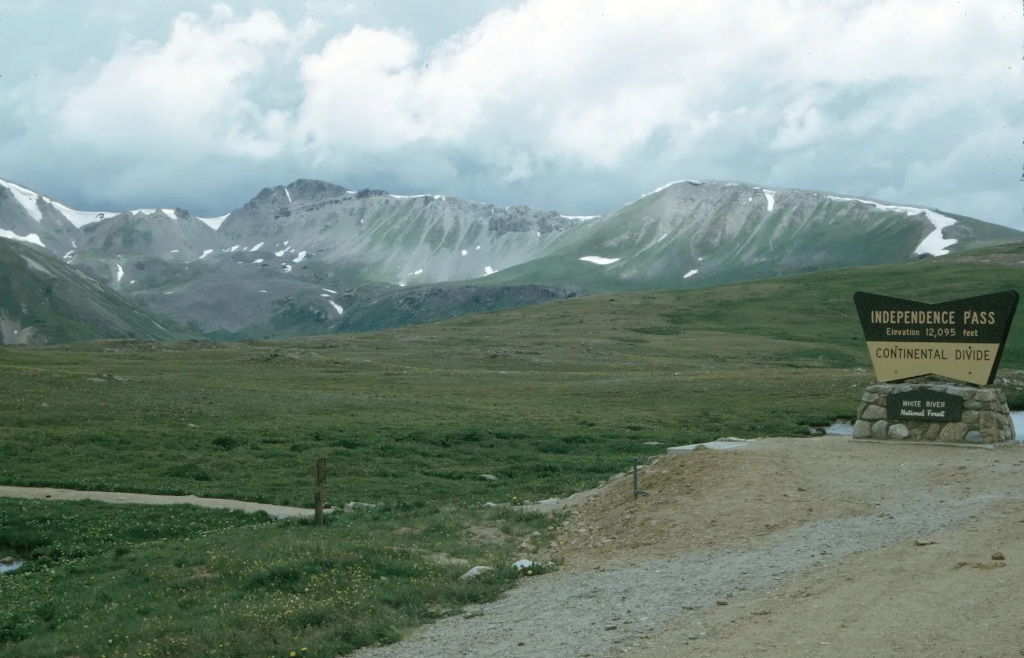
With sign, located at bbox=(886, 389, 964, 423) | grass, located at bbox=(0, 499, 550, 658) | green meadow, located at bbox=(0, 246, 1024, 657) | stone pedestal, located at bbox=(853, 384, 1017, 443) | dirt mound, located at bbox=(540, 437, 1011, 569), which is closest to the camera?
grass, located at bbox=(0, 499, 550, 658)

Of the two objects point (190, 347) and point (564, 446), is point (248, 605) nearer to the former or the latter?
point (564, 446)

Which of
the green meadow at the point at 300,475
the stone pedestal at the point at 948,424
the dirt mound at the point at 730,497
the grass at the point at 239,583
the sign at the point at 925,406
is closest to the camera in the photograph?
the grass at the point at 239,583

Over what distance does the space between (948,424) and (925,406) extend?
905 millimetres

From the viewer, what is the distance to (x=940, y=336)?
34500 millimetres

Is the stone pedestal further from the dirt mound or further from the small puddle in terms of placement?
the small puddle

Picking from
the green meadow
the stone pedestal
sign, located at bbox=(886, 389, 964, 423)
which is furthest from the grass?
sign, located at bbox=(886, 389, 964, 423)

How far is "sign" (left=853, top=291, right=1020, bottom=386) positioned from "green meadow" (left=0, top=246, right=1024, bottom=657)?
10.4 metres

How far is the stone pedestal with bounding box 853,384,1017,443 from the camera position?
105 feet

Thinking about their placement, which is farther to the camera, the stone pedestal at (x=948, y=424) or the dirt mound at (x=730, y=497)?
the stone pedestal at (x=948, y=424)

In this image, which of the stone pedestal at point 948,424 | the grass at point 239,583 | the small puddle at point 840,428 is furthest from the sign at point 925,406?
the small puddle at point 840,428

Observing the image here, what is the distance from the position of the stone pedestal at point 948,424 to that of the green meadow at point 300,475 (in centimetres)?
915

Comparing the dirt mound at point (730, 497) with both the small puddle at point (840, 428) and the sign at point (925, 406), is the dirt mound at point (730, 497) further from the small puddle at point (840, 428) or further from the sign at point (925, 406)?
the small puddle at point (840, 428)

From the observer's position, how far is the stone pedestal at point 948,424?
32156mm

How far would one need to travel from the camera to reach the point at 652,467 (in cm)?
2755
